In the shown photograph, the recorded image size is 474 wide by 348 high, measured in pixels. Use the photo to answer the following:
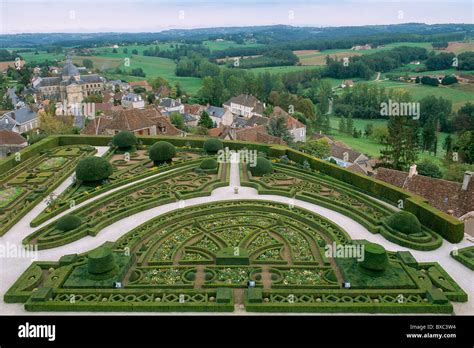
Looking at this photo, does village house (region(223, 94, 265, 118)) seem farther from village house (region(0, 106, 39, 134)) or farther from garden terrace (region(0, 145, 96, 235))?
garden terrace (region(0, 145, 96, 235))

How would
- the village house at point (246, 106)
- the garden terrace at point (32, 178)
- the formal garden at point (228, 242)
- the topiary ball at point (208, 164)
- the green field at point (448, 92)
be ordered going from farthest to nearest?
1. the green field at point (448, 92)
2. the village house at point (246, 106)
3. the topiary ball at point (208, 164)
4. the garden terrace at point (32, 178)
5. the formal garden at point (228, 242)

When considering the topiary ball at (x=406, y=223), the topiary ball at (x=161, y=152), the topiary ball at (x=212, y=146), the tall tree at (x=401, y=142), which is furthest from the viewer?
the tall tree at (x=401, y=142)

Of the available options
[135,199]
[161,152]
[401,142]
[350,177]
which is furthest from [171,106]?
[350,177]

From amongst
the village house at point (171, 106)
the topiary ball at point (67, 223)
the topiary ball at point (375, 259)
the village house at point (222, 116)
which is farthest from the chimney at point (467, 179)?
the village house at point (171, 106)

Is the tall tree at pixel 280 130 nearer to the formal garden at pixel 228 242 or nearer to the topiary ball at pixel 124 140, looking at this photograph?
the formal garden at pixel 228 242

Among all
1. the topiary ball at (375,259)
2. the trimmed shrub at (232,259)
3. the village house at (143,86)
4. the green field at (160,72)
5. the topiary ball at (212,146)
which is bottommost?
the trimmed shrub at (232,259)

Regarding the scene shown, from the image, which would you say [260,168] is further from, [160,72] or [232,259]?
[160,72]

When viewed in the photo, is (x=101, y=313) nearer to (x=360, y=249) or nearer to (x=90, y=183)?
(x=360, y=249)
